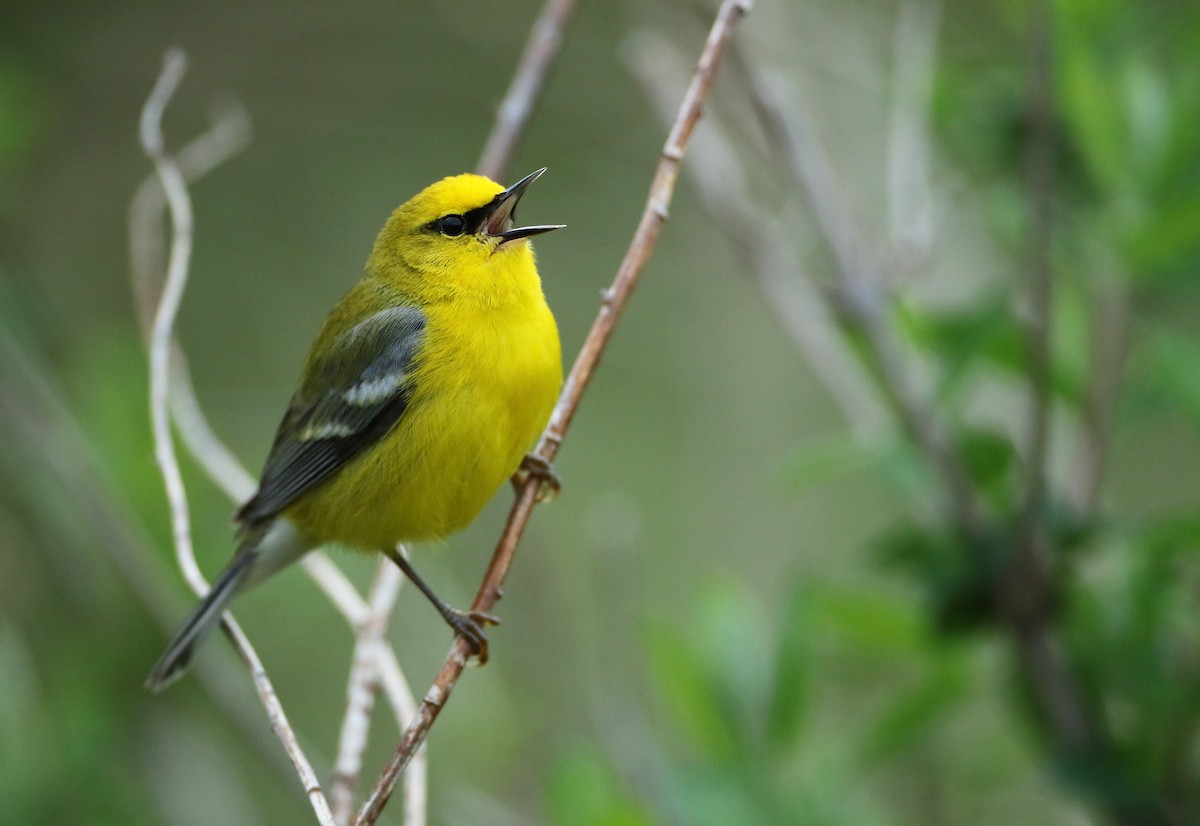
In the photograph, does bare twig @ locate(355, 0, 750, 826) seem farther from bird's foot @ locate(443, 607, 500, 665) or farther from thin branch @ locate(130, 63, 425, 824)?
thin branch @ locate(130, 63, 425, 824)

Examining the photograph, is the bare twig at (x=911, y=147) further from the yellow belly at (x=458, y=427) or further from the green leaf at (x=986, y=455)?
the yellow belly at (x=458, y=427)

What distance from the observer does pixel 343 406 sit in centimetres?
333

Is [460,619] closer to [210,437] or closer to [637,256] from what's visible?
[210,437]

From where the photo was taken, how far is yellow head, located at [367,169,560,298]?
126 inches

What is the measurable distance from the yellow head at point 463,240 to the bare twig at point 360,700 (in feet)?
2.44

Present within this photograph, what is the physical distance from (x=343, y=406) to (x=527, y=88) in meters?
0.93

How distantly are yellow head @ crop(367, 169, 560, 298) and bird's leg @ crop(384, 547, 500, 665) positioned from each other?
2.23 feet

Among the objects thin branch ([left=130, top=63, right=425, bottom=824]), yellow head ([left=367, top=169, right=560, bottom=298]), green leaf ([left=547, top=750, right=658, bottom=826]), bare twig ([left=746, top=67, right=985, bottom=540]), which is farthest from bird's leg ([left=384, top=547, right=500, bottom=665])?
bare twig ([left=746, top=67, right=985, bottom=540])

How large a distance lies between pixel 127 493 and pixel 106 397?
0.96ft

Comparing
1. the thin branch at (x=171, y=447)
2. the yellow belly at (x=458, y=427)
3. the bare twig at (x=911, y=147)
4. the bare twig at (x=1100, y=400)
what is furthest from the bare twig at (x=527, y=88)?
the bare twig at (x=1100, y=400)

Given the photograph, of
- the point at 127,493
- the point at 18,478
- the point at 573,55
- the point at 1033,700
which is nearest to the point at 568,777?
the point at 1033,700

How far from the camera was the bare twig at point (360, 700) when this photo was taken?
2461 millimetres

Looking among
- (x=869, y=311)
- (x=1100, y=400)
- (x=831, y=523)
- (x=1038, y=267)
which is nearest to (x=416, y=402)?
(x=869, y=311)

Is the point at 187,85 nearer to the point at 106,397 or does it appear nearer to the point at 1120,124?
the point at 106,397
